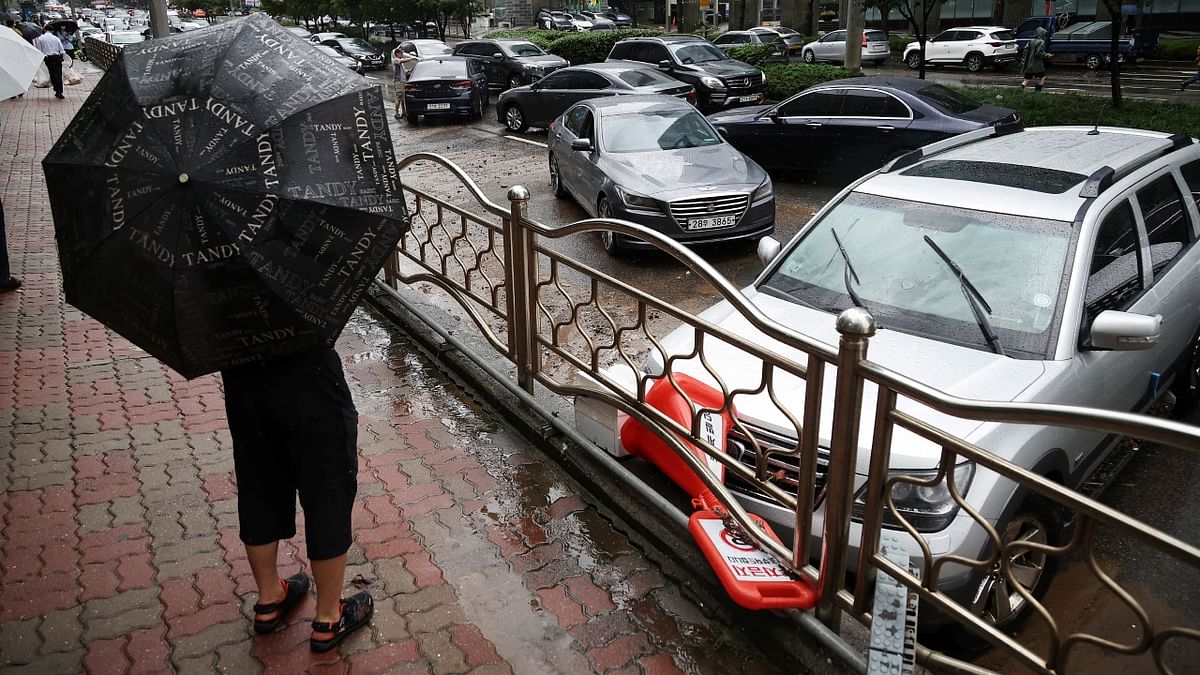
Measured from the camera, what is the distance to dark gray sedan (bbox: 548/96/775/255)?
30.1 ft

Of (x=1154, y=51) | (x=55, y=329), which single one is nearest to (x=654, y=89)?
(x=55, y=329)

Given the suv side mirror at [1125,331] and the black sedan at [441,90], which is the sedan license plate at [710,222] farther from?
the black sedan at [441,90]

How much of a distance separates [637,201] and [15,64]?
5.51m

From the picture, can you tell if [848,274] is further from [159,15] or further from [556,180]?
[556,180]

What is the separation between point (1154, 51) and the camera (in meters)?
29.8

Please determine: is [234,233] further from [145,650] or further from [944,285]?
[944,285]

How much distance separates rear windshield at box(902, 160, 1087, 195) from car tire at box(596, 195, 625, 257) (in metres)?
4.67

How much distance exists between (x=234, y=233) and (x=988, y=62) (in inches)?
1287

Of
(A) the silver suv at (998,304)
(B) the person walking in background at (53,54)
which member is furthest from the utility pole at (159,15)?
(B) the person walking in background at (53,54)

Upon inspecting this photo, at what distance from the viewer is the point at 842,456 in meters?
2.79

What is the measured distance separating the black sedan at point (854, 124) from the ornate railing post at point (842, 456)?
9.50 metres

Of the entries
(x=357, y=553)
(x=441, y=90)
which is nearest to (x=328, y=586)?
(x=357, y=553)

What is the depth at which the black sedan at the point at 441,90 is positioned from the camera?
2047 cm

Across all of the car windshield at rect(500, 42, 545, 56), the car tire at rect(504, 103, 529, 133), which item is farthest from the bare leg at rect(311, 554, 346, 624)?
the car windshield at rect(500, 42, 545, 56)
